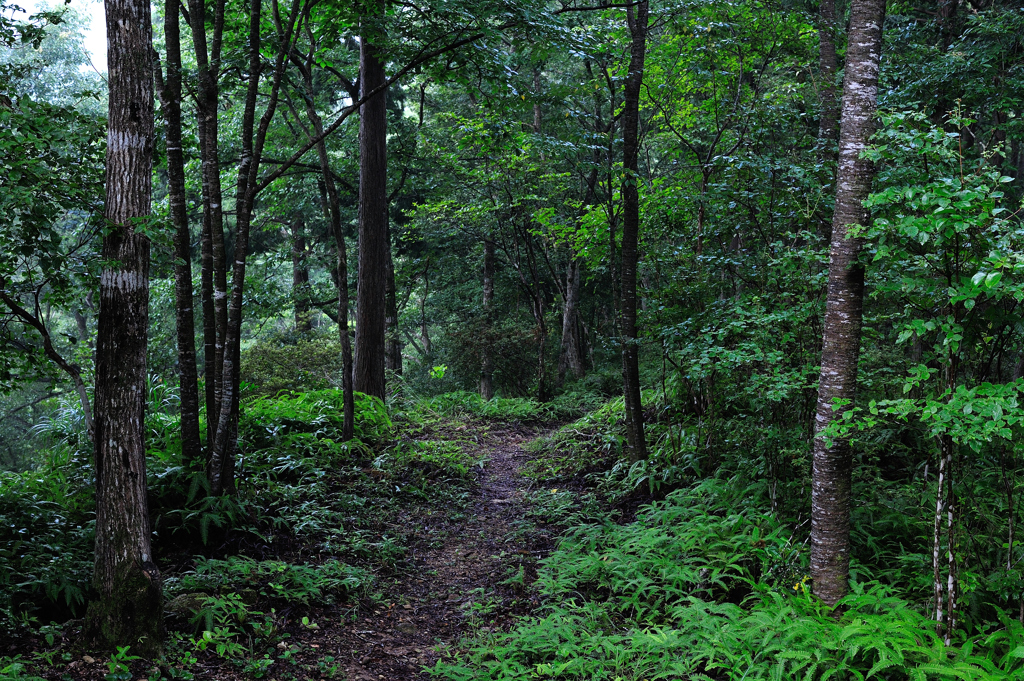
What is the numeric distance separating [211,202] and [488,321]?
37.2ft

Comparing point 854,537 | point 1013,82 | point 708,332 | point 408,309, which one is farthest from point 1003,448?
point 408,309

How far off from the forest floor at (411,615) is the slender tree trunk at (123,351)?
0.28m

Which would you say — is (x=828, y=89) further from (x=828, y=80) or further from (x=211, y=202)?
(x=211, y=202)

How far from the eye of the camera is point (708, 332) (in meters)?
6.04

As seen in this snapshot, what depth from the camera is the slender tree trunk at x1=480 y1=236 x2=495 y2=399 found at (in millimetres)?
16114

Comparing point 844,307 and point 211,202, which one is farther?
point 211,202

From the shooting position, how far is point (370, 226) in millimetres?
10641

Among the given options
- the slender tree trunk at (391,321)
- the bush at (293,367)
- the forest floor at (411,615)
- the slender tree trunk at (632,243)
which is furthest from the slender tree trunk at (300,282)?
the slender tree trunk at (632,243)

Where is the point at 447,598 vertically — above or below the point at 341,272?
below

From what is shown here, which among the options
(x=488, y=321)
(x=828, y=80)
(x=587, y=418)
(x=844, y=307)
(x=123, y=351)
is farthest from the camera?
(x=488, y=321)

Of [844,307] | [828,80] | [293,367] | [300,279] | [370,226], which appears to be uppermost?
[828,80]

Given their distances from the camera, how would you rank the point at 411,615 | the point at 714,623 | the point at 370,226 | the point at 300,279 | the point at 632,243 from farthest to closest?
the point at 300,279, the point at 370,226, the point at 632,243, the point at 411,615, the point at 714,623

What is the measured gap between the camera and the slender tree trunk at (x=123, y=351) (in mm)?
3658

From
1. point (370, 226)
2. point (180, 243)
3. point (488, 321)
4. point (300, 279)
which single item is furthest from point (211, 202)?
point (300, 279)
